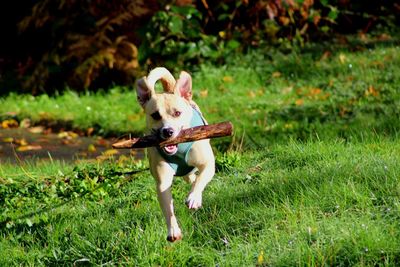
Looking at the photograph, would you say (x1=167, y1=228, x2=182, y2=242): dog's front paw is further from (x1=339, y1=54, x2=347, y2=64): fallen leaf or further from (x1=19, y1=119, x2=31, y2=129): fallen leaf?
(x1=339, y1=54, x2=347, y2=64): fallen leaf

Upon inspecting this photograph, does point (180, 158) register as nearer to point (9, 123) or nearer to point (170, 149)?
point (170, 149)

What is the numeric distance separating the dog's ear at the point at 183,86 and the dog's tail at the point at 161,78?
0.15 m

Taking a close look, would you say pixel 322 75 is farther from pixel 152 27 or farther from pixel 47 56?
pixel 47 56

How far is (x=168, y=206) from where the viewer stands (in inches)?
191

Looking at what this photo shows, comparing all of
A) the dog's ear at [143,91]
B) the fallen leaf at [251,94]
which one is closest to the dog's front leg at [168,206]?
the dog's ear at [143,91]

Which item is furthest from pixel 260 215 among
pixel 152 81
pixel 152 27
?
pixel 152 27

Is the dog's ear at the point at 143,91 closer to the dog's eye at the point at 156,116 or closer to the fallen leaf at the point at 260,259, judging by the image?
the dog's eye at the point at 156,116

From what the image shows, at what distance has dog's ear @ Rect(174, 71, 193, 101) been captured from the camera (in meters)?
5.03

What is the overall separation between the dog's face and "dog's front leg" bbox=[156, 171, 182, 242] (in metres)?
0.18

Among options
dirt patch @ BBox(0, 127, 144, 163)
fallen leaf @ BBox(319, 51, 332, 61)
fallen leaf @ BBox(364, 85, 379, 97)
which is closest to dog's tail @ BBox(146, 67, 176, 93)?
dirt patch @ BBox(0, 127, 144, 163)

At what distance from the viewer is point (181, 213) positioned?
569 cm

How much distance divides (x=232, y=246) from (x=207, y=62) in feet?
27.6

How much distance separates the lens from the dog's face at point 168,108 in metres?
4.78

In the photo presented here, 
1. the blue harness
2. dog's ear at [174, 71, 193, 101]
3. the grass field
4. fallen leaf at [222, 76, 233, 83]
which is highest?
dog's ear at [174, 71, 193, 101]
